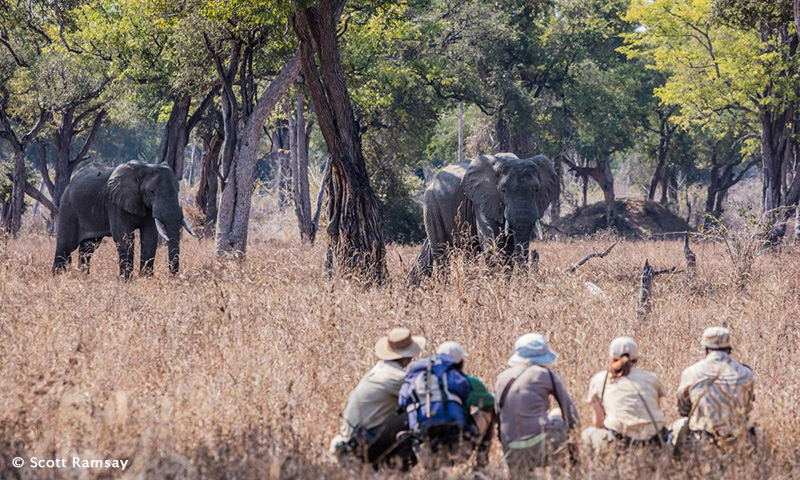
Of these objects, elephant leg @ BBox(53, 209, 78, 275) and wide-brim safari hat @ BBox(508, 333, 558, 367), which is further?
elephant leg @ BBox(53, 209, 78, 275)

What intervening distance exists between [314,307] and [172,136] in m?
16.7

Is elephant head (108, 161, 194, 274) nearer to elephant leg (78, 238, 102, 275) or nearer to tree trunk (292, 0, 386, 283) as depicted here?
elephant leg (78, 238, 102, 275)

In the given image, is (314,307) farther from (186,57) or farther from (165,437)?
(186,57)

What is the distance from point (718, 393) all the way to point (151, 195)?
36.0 ft

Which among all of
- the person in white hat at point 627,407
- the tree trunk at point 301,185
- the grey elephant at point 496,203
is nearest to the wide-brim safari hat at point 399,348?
the person in white hat at point 627,407

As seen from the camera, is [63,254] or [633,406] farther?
[63,254]

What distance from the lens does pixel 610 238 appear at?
928 inches

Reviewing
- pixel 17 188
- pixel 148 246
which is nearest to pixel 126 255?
pixel 148 246

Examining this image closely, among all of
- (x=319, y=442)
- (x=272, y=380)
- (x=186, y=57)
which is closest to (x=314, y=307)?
(x=272, y=380)

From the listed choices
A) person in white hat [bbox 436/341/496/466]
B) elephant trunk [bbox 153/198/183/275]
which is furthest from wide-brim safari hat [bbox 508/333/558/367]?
elephant trunk [bbox 153/198/183/275]

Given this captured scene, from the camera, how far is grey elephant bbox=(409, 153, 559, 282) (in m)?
13.5

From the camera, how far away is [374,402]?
5.65m

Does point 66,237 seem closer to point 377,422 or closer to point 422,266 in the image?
point 422,266

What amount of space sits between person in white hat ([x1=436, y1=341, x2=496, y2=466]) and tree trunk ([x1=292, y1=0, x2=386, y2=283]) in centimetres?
648
